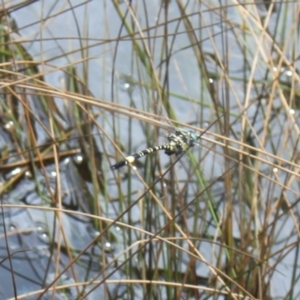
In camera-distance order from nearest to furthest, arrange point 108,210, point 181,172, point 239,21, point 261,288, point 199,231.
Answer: point 261,288 < point 199,231 < point 108,210 < point 181,172 < point 239,21

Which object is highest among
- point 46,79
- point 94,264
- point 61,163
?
point 46,79

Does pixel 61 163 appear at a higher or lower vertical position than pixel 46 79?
lower

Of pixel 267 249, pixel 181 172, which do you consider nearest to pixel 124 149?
pixel 181 172

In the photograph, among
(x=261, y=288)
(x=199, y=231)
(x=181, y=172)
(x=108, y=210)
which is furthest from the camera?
(x=181, y=172)

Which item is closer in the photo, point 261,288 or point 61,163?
point 261,288

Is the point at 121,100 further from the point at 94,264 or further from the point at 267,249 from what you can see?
the point at 267,249

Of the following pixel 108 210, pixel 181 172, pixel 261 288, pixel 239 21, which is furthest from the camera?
pixel 239 21

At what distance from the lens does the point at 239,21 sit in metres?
1.64

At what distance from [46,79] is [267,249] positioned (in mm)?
688

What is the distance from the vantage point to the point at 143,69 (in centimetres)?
149

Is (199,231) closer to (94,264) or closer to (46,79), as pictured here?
(94,264)

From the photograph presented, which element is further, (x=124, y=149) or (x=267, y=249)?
(x=124, y=149)

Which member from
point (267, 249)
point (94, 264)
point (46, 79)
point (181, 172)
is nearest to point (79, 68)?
point (46, 79)

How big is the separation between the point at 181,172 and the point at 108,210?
20 cm
